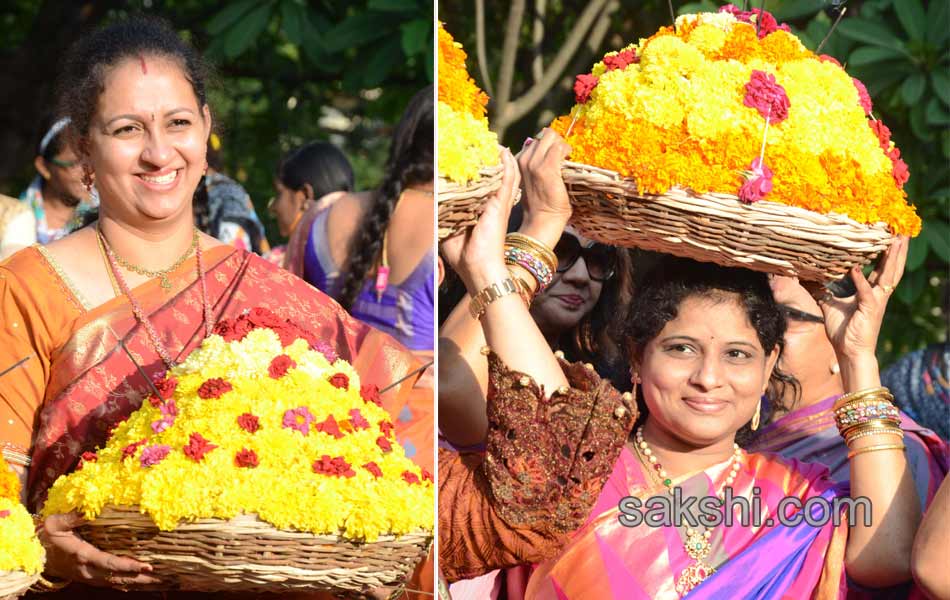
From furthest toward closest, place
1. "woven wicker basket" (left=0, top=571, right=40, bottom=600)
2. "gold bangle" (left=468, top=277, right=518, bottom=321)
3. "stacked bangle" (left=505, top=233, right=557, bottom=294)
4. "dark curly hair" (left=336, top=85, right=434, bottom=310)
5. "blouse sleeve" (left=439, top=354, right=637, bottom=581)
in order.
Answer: "dark curly hair" (left=336, top=85, right=434, bottom=310) < "stacked bangle" (left=505, top=233, right=557, bottom=294) < "gold bangle" (left=468, top=277, right=518, bottom=321) < "blouse sleeve" (left=439, top=354, right=637, bottom=581) < "woven wicker basket" (left=0, top=571, right=40, bottom=600)

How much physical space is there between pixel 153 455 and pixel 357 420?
13.4 inches

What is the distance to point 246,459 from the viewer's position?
2242 mm

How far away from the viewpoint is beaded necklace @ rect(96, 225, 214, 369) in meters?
2.62

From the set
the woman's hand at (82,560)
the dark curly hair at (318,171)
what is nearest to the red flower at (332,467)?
the woman's hand at (82,560)

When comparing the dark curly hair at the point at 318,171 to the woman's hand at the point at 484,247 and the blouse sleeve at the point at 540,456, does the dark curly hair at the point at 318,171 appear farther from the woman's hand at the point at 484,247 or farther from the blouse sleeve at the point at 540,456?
the blouse sleeve at the point at 540,456

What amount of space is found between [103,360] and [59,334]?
92 millimetres

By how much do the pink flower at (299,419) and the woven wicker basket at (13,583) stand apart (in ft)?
1.54

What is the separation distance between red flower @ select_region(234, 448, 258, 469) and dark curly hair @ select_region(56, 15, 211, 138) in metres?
0.78

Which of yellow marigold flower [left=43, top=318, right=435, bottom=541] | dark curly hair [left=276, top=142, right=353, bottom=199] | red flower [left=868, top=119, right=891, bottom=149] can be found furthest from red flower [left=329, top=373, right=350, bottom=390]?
dark curly hair [left=276, top=142, right=353, bottom=199]

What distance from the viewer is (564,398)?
241 centimetres

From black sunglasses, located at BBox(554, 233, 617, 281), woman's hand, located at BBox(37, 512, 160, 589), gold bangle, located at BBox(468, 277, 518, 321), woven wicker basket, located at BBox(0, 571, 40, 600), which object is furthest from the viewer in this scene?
black sunglasses, located at BBox(554, 233, 617, 281)

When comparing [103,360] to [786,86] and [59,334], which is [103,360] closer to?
[59,334]

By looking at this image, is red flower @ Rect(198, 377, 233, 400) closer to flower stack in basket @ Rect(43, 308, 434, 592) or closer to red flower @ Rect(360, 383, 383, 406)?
flower stack in basket @ Rect(43, 308, 434, 592)

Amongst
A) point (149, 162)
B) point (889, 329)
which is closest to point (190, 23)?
point (889, 329)
